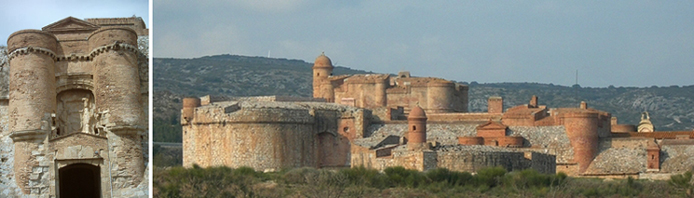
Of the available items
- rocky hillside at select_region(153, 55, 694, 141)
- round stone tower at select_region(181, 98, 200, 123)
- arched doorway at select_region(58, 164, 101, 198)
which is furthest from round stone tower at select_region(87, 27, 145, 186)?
rocky hillside at select_region(153, 55, 694, 141)

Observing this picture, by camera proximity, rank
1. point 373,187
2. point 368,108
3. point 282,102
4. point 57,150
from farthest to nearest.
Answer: point 368,108, point 282,102, point 373,187, point 57,150

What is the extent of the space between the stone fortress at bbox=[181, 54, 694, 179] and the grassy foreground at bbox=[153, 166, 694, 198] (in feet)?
6.31

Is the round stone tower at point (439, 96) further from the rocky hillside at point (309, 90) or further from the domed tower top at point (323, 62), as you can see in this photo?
the rocky hillside at point (309, 90)

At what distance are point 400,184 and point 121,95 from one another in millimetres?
12140

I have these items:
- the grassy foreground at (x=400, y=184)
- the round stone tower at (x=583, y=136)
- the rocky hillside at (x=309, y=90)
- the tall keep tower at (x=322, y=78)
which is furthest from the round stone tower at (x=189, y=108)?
the rocky hillside at (x=309, y=90)

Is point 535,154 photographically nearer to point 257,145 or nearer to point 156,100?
point 257,145

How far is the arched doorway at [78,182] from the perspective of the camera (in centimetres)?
3189

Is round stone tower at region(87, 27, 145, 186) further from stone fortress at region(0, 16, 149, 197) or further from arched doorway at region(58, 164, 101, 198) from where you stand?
arched doorway at region(58, 164, 101, 198)

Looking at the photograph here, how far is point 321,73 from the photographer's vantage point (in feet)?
188

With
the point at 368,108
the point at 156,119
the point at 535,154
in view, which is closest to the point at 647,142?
the point at 535,154

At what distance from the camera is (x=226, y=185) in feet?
121

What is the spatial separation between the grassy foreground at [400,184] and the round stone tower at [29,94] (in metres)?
5.84

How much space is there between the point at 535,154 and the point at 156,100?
32949 mm

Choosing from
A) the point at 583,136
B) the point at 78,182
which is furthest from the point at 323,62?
the point at 78,182
